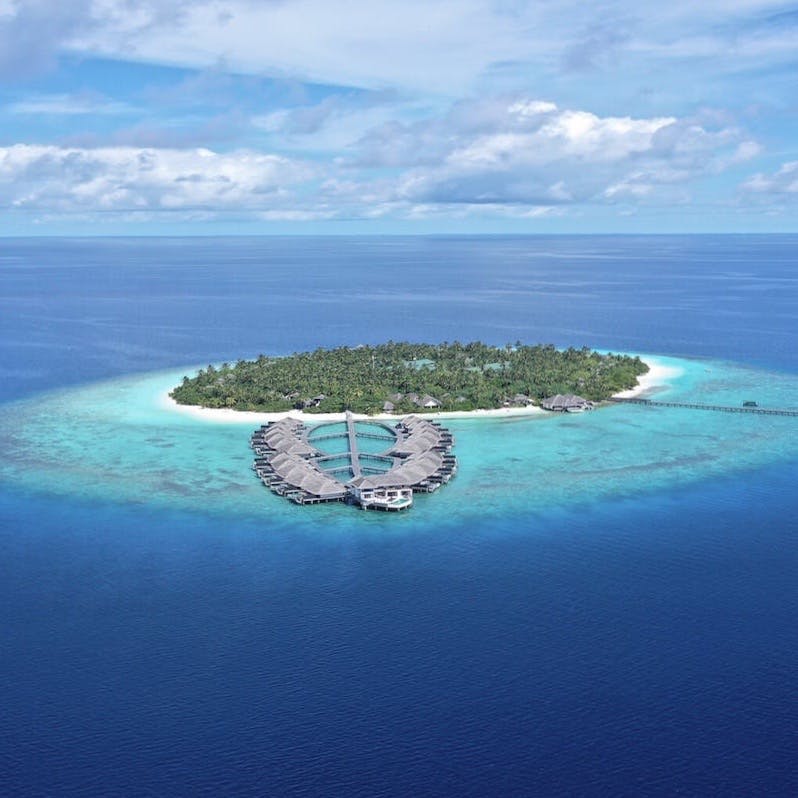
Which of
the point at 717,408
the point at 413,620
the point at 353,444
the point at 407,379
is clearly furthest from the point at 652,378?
the point at 413,620

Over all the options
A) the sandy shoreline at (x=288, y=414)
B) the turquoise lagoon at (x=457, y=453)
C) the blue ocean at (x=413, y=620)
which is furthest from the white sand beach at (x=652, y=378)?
the blue ocean at (x=413, y=620)

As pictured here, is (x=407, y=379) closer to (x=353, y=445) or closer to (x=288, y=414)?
(x=288, y=414)

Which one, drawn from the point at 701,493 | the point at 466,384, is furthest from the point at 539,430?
the point at 701,493

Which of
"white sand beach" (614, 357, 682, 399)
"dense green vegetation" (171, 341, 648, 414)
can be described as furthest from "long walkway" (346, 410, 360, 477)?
"white sand beach" (614, 357, 682, 399)

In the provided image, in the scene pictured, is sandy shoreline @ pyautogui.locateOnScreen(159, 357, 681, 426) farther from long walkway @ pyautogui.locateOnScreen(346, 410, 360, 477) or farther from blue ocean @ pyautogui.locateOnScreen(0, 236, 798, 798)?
blue ocean @ pyautogui.locateOnScreen(0, 236, 798, 798)

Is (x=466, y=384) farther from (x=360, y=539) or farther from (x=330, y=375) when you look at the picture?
(x=360, y=539)
